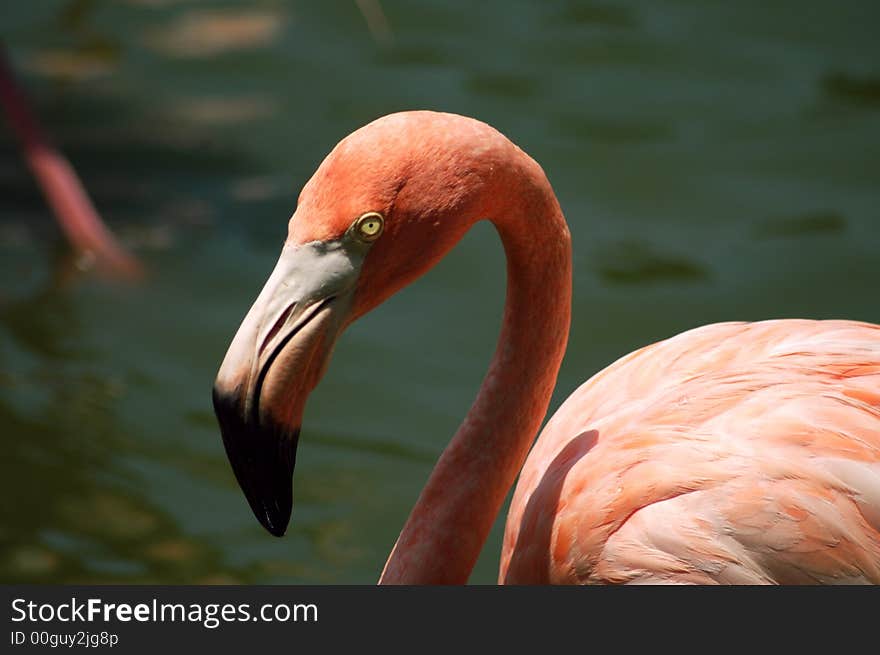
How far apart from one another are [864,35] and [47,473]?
16.3 ft

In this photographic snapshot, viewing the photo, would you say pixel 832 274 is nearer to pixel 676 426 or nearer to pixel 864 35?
pixel 864 35

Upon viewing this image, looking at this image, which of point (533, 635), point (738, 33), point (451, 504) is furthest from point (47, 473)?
point (738, 33)

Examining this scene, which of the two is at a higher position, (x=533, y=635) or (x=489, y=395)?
(x=489, y=395)

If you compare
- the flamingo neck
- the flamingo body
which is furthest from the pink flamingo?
the flamingo body

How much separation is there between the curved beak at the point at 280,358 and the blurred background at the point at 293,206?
1995mm

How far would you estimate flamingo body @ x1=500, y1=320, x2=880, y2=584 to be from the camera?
2662 mm

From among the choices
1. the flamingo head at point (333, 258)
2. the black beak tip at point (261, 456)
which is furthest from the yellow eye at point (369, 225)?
the black beak tip at point (261, 456)

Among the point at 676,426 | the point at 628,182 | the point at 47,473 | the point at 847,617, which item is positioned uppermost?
the point at 676,426

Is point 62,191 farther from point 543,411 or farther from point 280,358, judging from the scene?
point 280,358

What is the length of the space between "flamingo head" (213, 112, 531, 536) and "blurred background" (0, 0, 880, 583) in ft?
6.70

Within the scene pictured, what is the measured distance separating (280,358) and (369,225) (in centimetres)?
32

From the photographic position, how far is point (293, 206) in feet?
21.3

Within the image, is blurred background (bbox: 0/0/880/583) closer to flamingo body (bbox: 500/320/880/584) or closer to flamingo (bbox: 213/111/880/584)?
flamingo (bbox: 213/111/880/584)

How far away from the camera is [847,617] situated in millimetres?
2631
